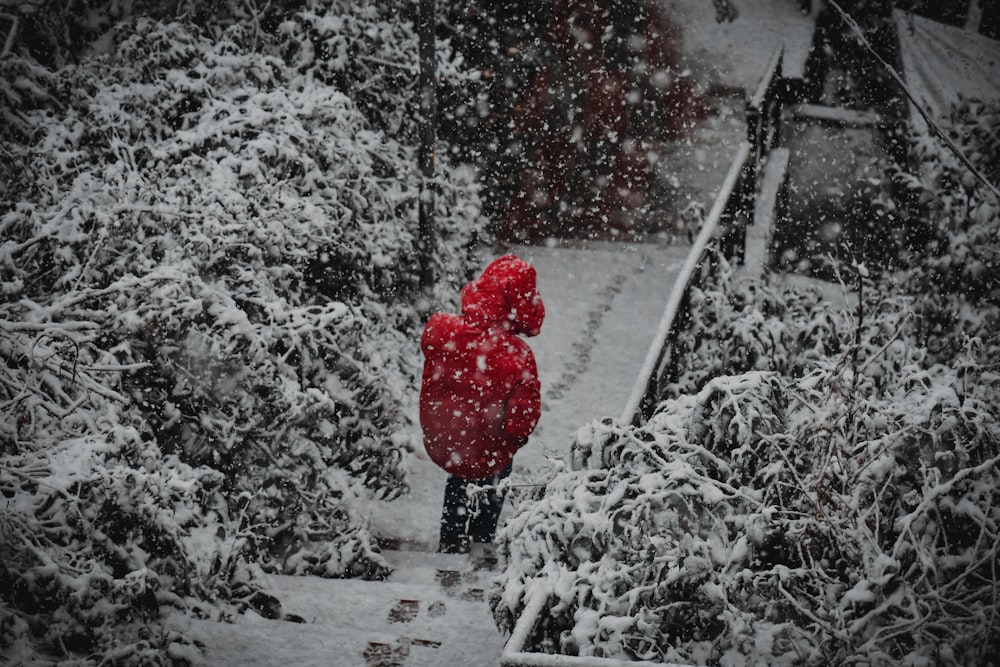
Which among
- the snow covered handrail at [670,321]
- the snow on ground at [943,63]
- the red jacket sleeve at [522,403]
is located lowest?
the red jacket sleeve at [522,403]

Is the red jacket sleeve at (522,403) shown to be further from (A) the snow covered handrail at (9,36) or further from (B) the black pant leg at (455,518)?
(A) the snow covered handrail at (9,36)

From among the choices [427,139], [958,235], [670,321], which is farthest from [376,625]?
[958,235]

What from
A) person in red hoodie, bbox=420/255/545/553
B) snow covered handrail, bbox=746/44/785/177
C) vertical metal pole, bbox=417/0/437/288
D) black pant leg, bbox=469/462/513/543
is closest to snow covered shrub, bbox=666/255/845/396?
black pant leg, bbox=469/462/513/543

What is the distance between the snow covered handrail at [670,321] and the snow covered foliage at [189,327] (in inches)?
59.9

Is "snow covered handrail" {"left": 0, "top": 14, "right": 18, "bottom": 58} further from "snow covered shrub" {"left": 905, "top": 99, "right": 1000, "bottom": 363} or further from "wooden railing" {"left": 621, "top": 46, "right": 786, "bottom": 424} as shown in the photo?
"snow covered shrub" {"left": 905, "top": 99, "right": 1000, "bottom": 363}

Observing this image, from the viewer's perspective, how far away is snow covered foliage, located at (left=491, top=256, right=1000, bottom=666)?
2699mm

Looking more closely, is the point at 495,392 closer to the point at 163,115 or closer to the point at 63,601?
the point at 63,601

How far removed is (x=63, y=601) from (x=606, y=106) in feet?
25.9

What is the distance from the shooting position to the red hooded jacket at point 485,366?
14.1ft

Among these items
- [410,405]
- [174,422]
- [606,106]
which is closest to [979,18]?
[606,106]

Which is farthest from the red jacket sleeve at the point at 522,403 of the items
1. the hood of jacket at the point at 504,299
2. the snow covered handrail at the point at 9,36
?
the snow covered handrail at the point at 9,36

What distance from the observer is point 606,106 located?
32.0 ft

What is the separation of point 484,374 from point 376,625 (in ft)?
4.09

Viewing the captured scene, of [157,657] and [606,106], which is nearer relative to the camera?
[157,657]
